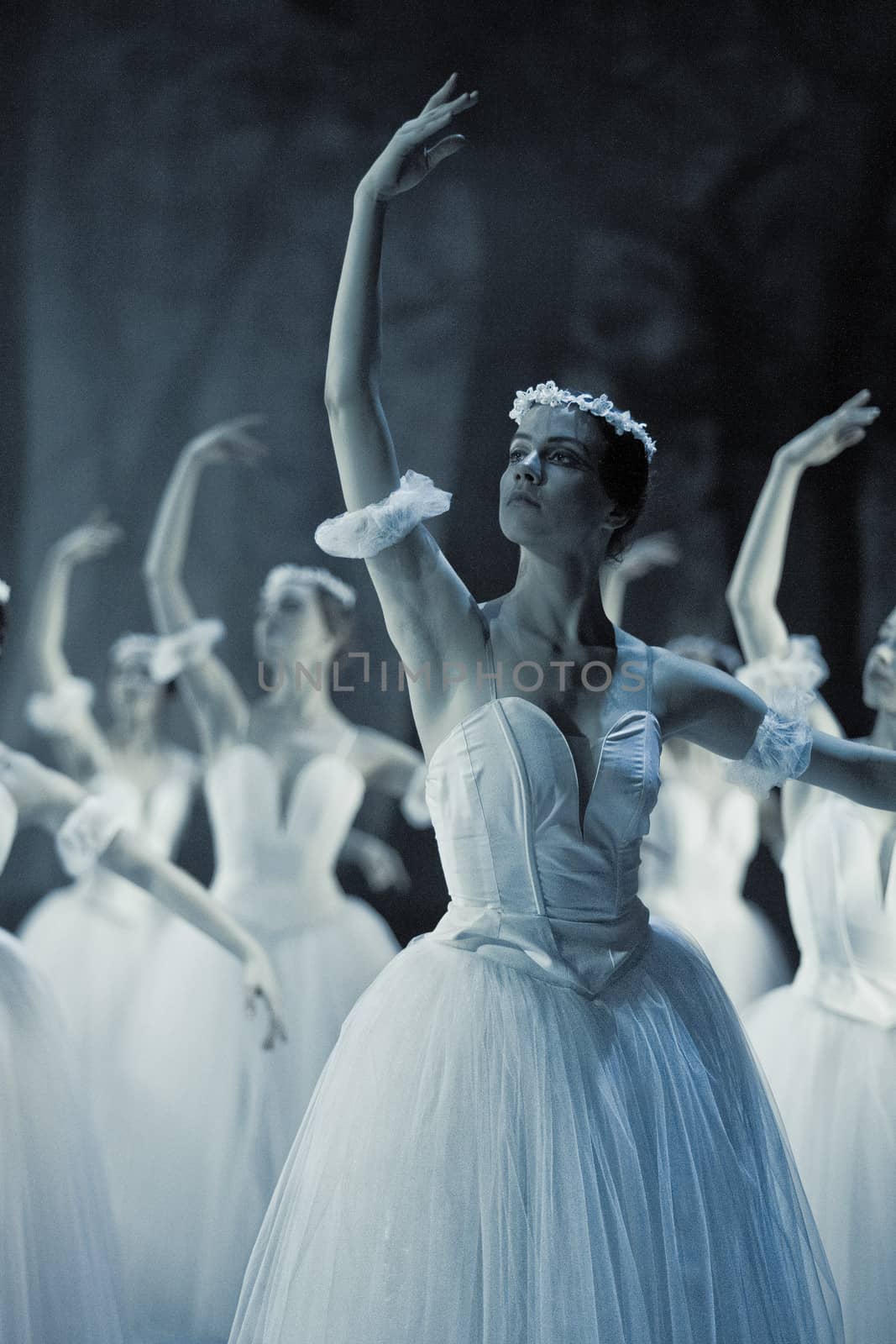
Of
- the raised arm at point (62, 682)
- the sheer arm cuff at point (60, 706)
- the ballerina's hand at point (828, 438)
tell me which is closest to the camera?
the ballerina's hand at point (828, 438)

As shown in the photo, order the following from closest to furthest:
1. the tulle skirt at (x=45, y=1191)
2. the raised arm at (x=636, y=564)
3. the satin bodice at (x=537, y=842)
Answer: the satin bodice at (x=537, y=842) < the tulle skirt at (x=45, y=1191) < the raised arm at (x=636, y=564)

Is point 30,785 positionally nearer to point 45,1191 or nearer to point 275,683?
point 45,1191

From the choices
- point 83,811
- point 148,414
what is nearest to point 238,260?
point 148,414

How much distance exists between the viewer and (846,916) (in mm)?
2629

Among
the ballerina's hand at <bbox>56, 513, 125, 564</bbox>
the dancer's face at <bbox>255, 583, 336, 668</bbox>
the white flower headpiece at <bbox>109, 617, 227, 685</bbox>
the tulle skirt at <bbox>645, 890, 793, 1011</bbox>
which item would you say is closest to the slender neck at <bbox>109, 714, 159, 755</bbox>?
the ballerina's hand at <bbox>56, 513, 125, 564</bbox>

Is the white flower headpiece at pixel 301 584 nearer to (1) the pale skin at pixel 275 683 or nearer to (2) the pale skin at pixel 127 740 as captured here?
(1) the pale skin at pixel 275 683

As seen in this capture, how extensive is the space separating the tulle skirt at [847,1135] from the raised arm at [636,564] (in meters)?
1.09

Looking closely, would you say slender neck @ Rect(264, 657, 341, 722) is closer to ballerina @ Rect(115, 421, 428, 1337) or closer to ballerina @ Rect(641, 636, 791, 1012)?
ballerina @ Rect(115, 421, 428, 1337)

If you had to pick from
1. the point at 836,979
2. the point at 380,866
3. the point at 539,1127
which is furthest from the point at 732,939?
the point at 539,1127

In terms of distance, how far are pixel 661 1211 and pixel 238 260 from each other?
13.2ft

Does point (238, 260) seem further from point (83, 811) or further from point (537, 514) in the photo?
point (537, 514)

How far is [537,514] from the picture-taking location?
1.62 metres

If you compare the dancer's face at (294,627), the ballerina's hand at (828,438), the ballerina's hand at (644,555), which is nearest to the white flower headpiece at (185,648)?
the dancer's face at (294,627)

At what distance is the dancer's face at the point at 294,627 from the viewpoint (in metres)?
3.44
